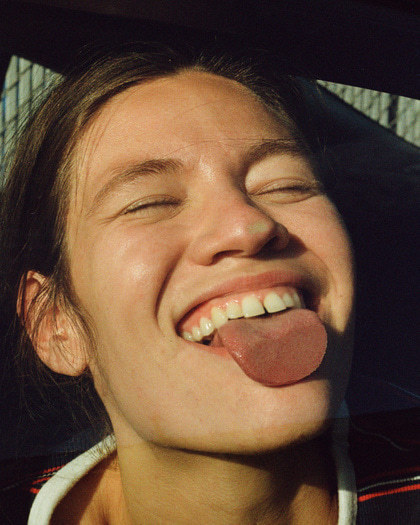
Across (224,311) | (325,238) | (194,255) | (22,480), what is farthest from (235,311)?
(22,480)

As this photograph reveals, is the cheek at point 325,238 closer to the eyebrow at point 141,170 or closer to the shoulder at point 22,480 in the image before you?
the eyebrow at point 141,170

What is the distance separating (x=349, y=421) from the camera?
126 centimetres

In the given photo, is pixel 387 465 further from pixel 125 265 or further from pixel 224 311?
pixel 125 265

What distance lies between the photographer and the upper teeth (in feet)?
3.56

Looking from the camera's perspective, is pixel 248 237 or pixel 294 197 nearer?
pixel 248 237

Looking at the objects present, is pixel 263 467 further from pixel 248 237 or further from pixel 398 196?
pixel 398 196

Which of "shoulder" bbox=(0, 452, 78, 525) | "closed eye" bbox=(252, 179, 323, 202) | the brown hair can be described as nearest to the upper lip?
"closed eye" bbox=(252, 179, 323, 202)

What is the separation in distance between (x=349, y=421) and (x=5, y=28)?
998 millimetres

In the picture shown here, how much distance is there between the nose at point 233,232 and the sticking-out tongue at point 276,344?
0.42 ft

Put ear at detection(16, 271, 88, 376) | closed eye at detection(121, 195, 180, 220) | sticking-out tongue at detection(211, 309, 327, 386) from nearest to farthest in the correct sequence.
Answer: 1. sticking-out tongue at detection(211, 309, 327, 386)
2. closed eye at detection(121, 195, 180, 220)
3. ear at detection(16, 271, 88, 376)

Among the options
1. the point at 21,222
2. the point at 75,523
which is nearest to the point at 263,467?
the point at 75,523

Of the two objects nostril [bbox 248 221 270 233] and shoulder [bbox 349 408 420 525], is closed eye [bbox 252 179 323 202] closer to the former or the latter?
nostril [bbox 248 221 270 233]

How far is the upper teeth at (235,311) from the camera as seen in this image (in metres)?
1.09

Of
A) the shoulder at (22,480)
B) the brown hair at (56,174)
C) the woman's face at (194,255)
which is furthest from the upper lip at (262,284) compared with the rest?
the shoulder at (22,480)
